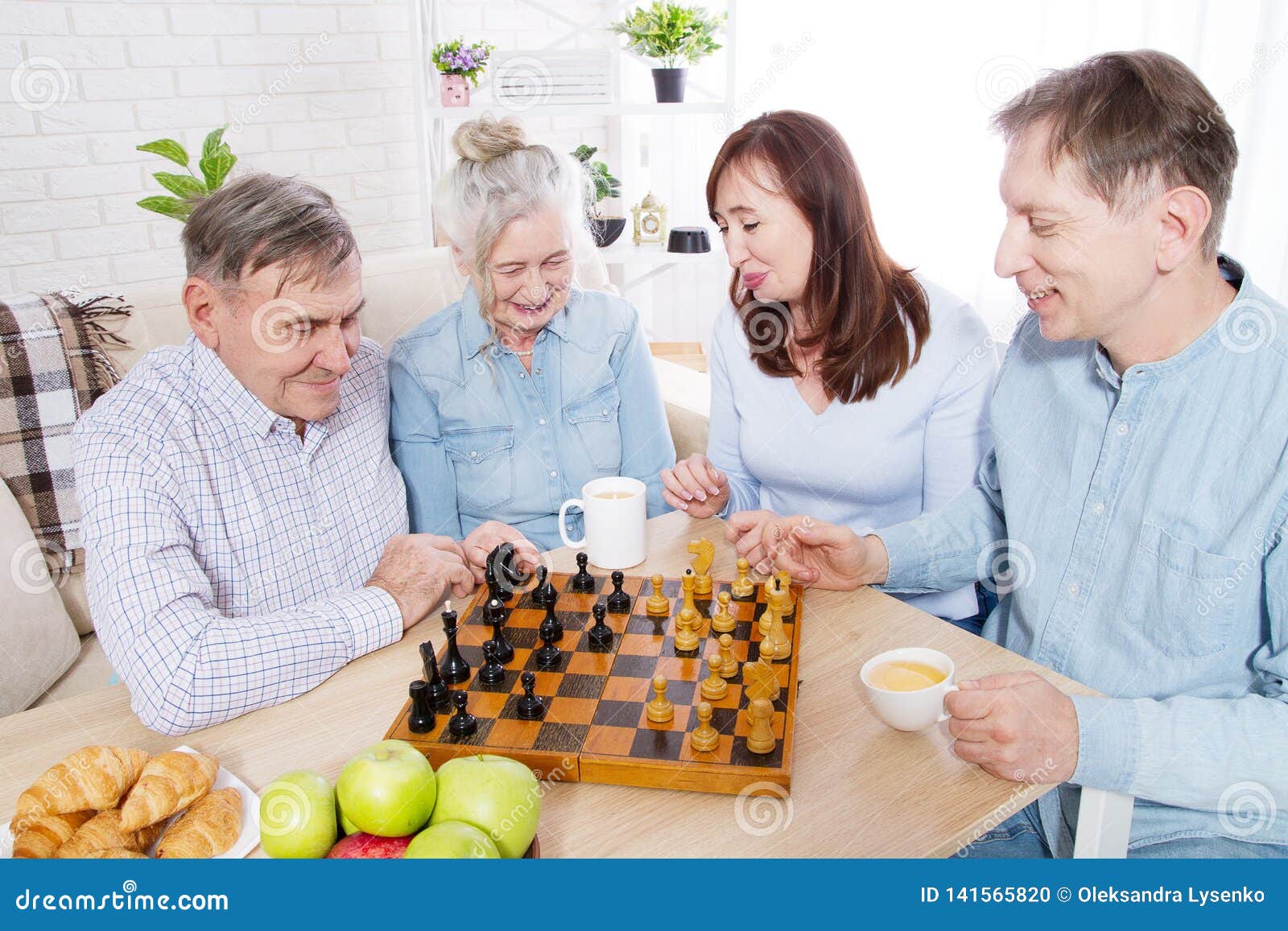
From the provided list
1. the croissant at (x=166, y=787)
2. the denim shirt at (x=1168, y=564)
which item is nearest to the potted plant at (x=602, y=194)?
the denim shirt at (x=1168, y=564)

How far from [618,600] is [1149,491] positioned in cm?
73

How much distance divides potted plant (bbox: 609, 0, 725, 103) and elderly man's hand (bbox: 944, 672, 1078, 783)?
2.73 m

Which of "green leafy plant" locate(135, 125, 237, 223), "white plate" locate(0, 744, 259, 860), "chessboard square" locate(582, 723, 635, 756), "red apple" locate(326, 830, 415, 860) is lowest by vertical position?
"white plate" locate(0, 744, 259, 860)

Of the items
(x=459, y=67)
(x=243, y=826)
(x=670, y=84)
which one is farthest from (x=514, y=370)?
(x=670, y=84)

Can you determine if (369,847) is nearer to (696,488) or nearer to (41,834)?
(41,834)

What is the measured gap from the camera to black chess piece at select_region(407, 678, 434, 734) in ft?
3.78

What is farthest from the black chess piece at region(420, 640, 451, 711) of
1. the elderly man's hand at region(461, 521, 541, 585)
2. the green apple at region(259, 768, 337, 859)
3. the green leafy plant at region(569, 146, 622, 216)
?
the green leafy plant at region(569, 146, 622, 216)

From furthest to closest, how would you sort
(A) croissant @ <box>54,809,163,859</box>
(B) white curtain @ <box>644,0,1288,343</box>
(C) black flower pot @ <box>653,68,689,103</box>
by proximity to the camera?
(C) black flower pot @ <box>653,68,689,103</box>
(B) white curtain @ <box>644,0,1288,343</box>
(A) croissant @ <box>54,809,163,859</box>

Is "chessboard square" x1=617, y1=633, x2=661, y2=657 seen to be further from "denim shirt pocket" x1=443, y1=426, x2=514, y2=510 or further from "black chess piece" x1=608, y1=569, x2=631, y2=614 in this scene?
"denim shirt pocket" x1=443, y1=426, x2=514, y2=510

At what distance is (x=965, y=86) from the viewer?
303 cm

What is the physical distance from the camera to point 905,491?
6.28 feet

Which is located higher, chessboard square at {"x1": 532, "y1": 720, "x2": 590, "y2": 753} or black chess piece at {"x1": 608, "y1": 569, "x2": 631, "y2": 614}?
black chess piece at {"x1": 608, "y1": 569, "x2": 631, "y2": 614}

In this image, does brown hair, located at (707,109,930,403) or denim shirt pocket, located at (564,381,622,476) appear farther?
denim shirt pocket, located at (564,381,622,476)
